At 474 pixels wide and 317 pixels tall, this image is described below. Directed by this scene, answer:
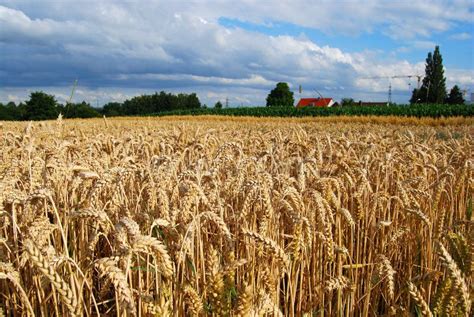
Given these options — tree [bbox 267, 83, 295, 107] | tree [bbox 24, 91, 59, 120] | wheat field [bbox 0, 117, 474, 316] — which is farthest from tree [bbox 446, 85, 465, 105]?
wheat field [bbox 0, 117, 474, 316]

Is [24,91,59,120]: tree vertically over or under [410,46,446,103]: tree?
under

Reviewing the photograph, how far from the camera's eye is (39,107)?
62.5m

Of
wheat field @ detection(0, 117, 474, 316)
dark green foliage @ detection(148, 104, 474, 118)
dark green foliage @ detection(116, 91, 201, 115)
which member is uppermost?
dark green foliage @ detection(116, 91, 201, 115)

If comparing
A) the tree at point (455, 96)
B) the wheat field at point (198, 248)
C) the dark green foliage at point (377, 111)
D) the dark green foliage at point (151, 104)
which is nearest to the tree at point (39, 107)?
the dark green foliage at point (377, 111)

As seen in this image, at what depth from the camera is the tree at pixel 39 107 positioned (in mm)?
62438

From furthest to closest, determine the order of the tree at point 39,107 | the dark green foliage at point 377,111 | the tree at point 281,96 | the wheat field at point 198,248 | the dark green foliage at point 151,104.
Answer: the tree at point 281,96
the dark green foliage at point 151,104
the tree at point 39,107
the dark green foliage at point 377,111
the wheat field at point 198,248

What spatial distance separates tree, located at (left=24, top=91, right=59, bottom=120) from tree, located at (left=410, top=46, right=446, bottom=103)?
65450mm

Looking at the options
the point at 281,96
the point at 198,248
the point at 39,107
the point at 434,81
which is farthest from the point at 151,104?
the point at 198,248

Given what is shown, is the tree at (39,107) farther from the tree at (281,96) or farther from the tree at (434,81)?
the tree at (434,81)

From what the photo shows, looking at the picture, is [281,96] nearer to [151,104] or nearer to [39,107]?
[151,104]

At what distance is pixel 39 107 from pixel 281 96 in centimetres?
5318

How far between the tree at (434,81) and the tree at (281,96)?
25.9 metres

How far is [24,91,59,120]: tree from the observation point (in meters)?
62.4

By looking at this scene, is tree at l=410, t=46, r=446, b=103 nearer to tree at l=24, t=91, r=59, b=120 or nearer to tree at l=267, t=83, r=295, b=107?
tree at l=267, t=83, r=295, b=107
